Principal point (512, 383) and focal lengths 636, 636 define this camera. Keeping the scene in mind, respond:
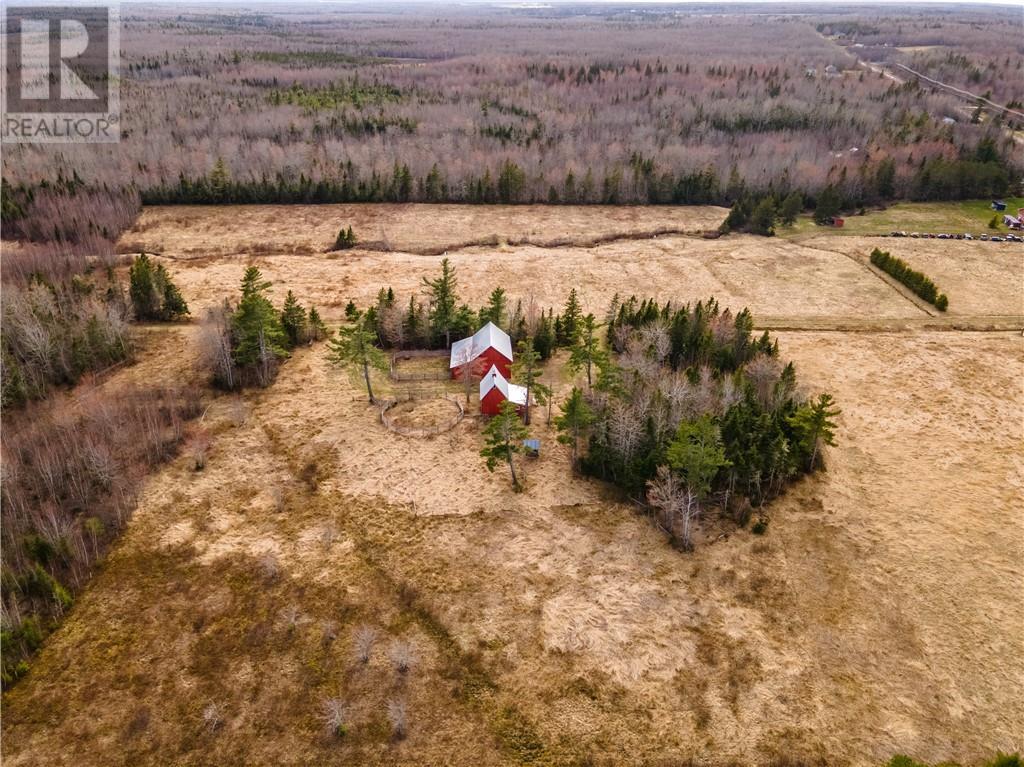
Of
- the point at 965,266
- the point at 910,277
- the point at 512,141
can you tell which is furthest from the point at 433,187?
the point at 965,266

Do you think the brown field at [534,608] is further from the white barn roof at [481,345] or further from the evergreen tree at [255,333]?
the white barn roof at [481,345]

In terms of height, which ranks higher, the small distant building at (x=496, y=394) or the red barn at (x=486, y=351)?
the red barn at (x=486, y=351)

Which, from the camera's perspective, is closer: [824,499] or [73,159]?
[824,499]

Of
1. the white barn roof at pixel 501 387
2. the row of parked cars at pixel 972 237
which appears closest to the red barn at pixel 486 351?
the white barn roof at pixel 501 387

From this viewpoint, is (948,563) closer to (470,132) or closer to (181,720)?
(181,720)

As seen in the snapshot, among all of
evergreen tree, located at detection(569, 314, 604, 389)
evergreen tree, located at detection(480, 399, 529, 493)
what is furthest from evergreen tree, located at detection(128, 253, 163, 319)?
evergreen tree, located at detection(569, 314, 604, 389)

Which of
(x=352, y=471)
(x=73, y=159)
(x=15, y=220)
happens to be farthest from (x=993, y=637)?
(x=73, y=159)

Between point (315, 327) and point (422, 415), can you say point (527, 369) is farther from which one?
point (315, 327)
